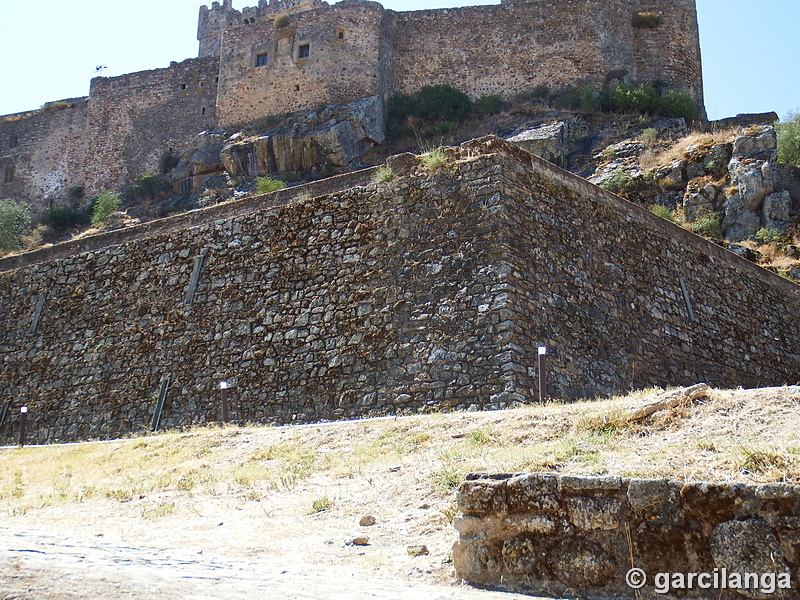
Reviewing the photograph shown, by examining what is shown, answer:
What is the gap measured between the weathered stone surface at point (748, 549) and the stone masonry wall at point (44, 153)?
41389 mm

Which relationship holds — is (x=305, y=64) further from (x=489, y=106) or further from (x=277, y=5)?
(x=277, y=5)

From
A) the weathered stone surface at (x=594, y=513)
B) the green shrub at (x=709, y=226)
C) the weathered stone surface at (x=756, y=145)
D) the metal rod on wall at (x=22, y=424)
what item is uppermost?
the weathered stone surface at (x=756, y=145)

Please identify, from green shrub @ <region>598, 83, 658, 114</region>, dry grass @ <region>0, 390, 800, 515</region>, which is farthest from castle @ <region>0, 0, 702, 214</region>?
dry grass @ <region>0, 390, 800, 515</region>

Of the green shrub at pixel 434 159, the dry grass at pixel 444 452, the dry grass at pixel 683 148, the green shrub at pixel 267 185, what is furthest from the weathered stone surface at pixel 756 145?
the dry grass at pixel 444 452

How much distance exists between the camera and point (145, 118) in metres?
40.6

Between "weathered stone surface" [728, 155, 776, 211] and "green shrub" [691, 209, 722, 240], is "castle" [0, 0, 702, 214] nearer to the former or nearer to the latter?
"weathered stone surface" [728, 155, 776, 211]

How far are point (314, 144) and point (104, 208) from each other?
9.76 m

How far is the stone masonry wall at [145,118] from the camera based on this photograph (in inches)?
1564

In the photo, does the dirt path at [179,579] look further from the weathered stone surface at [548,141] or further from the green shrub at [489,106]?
the green shrub at [489,106]

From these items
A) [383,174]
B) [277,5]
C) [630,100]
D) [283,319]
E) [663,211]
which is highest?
[277,5]

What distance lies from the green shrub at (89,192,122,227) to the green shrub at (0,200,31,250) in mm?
3398

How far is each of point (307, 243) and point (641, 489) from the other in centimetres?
930

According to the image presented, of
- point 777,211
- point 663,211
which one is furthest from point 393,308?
point 777,211

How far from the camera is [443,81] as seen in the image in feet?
118
